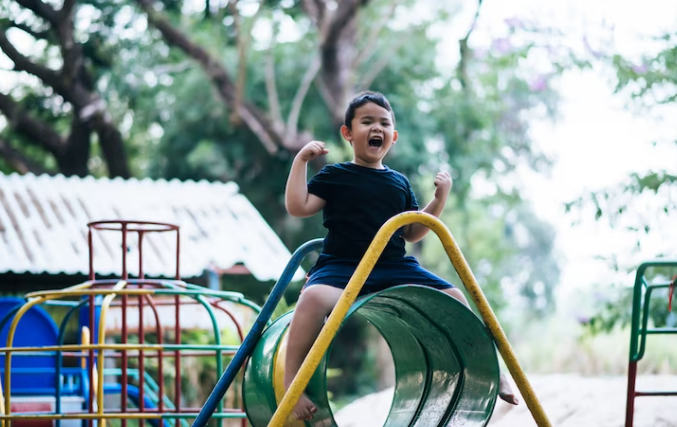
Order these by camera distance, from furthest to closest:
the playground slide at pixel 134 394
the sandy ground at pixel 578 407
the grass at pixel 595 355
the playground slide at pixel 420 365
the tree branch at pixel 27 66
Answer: the tree branch at pixel 27 66 < the grass at pixel 595 355 < the playground slide at pixel 134 394 < the sandy ground at pixel 578 407 < the playground slide at pixel 420 365

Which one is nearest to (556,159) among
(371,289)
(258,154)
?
(258,154)

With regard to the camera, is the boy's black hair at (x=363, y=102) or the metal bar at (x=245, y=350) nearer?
the boy's black hair at (x=363, y=102)

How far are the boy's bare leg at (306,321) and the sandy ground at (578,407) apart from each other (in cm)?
313

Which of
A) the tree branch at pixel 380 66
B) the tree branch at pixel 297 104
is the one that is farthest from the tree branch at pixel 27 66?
the tree branch at pixel 380 66

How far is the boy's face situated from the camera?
330cm

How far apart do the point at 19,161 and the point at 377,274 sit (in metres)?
14.7

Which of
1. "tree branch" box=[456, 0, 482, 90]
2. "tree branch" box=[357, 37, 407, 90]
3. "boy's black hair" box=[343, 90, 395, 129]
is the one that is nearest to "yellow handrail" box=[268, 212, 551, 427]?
"boy's black hair" box=[343, 90, 395, 129]

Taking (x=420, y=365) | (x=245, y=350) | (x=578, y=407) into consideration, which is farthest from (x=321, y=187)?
(x=578, y=407)

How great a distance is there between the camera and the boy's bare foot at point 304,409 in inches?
116

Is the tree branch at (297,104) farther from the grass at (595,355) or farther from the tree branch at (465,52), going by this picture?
the grass at (595,355)

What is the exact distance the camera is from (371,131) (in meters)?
3.30

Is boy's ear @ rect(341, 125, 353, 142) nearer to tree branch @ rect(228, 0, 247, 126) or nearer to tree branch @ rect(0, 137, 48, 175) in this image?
tree branch @ rect(228, 0, 247, 126)

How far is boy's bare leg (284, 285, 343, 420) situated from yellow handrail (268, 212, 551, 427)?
242mm

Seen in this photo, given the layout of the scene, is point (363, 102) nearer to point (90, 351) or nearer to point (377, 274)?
point (377, 274)
